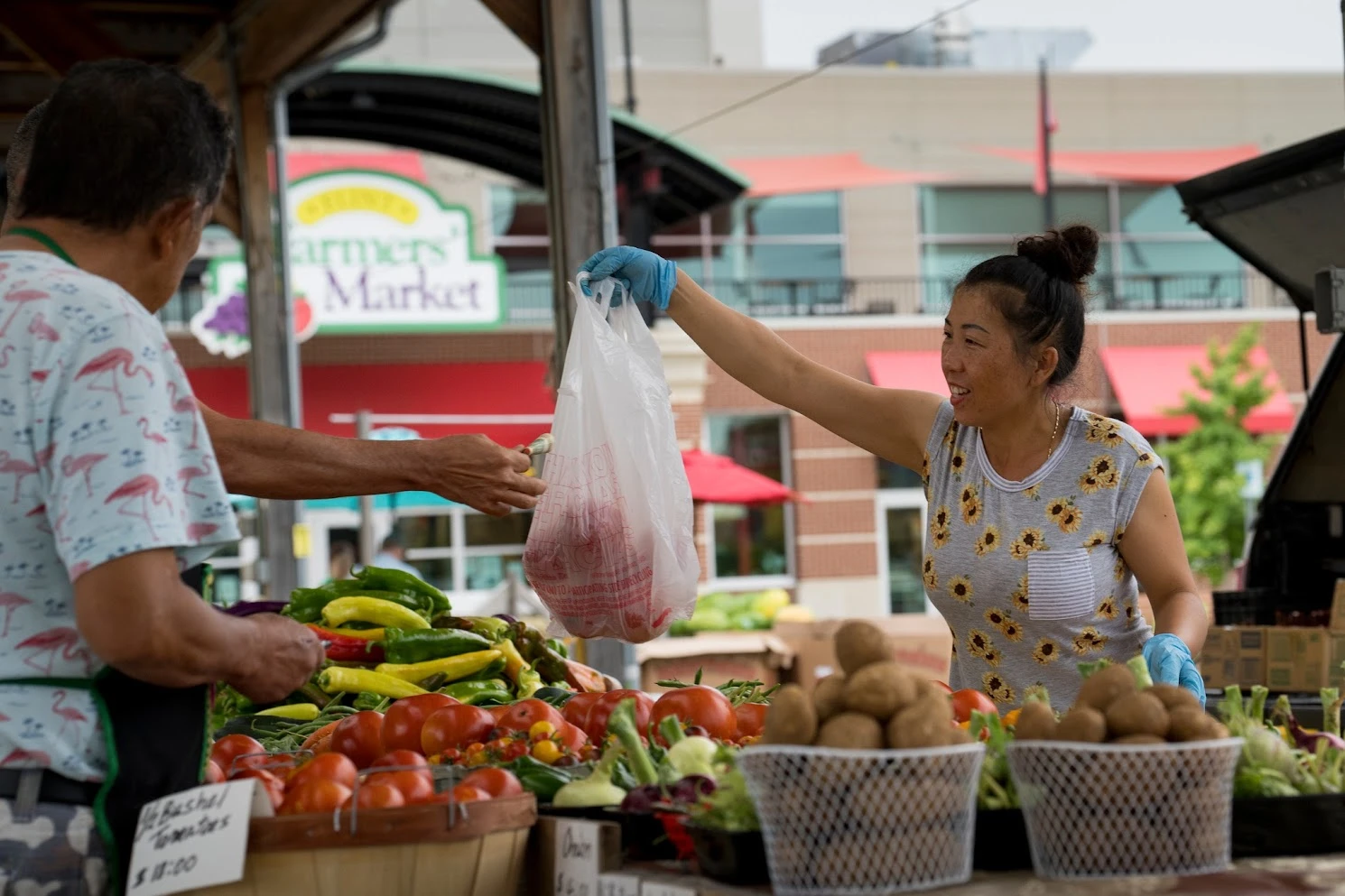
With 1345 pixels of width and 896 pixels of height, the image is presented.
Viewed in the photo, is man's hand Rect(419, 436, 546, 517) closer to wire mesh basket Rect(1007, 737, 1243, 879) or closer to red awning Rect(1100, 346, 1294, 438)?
wire mesh basket Rect(1007, 737, 1243, 879)

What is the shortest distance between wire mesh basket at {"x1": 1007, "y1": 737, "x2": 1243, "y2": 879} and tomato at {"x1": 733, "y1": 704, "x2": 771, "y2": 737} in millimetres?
892

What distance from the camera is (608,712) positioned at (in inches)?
103

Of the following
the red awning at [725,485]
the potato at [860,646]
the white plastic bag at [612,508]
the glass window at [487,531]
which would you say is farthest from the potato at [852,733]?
the glass window at [487,531]

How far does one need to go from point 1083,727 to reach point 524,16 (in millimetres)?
4033

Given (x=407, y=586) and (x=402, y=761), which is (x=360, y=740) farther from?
(x=407, y=586)

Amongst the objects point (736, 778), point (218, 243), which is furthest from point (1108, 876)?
point (218, 243)

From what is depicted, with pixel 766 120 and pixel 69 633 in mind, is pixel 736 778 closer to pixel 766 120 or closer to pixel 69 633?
pixel 69 633

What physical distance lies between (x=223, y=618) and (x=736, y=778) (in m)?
0.60

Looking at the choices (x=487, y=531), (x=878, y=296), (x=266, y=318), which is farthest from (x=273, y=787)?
(x=878, y=296)

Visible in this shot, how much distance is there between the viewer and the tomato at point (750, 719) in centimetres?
254

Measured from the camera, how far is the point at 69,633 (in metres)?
1.74

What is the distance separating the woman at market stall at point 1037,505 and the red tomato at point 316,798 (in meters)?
1.33

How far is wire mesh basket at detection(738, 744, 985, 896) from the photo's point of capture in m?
1.60

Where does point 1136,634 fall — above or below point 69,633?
below
